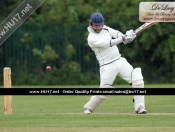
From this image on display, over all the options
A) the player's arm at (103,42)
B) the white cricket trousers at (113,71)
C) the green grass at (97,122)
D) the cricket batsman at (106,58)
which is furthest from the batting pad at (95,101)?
the player's arm at (103,42)

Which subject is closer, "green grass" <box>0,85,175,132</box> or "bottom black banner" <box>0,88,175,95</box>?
"green grass" <box>0,85,175,132</box>

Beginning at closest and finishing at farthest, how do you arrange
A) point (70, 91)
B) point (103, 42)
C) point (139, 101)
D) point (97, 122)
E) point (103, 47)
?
point (97, 122)
point (70, 91)
point (139, 101)
point (103, 42)
point (103, 47)

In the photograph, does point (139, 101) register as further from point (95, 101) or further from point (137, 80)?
point (95, 101)

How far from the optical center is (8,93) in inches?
451

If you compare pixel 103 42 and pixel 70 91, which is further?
pixel 103 42

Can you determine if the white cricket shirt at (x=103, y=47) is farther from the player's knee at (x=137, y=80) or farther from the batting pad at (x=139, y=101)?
the batting pad at (x=139, y=101)

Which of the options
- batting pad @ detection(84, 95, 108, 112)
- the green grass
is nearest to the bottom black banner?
the green grass

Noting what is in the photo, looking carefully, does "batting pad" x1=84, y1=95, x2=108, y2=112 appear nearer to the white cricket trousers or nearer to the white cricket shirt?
the white cricket trousers

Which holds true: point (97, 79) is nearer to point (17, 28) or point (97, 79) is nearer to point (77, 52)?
point (77, 52)

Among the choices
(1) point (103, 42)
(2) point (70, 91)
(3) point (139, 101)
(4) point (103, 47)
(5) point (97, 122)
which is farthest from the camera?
(4) point (103, 47)

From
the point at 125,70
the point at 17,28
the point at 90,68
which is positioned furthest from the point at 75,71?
the point at 125,70

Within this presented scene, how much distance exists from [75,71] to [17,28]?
9.71 feet

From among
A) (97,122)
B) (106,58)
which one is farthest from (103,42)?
(97,122)

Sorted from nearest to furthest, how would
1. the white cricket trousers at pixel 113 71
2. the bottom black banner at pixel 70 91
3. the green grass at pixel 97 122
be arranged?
the green grass at pixel 97 122, the bottom black banner at pixel 70 91, the white cricket trousers at pixel 113 71
